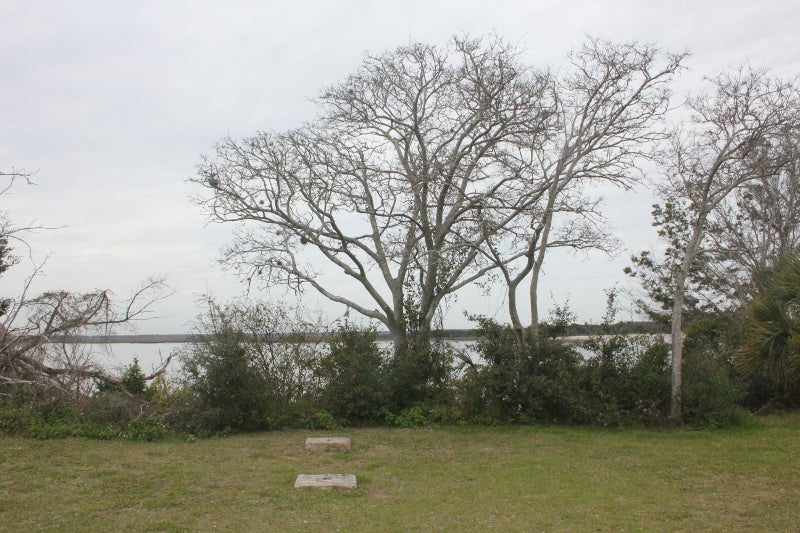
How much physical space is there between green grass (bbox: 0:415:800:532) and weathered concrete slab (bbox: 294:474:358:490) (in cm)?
14

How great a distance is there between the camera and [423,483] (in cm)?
752

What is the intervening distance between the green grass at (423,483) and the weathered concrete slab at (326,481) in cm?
14

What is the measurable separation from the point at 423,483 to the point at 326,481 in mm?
1145

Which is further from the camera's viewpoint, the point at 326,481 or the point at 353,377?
the point at 353,377

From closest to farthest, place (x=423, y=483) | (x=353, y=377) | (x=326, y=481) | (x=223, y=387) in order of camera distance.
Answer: (x=326, y=481) → (x=423, y=483) → (x=223, y=387) → (x=353, y=377)

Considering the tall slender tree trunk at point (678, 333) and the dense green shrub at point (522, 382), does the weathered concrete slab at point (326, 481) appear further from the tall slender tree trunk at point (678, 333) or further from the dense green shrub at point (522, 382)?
the tall slender tree trunk at point (678, 333)

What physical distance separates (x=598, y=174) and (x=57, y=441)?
10.2 metres

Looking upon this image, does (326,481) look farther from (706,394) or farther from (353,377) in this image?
(706,394)

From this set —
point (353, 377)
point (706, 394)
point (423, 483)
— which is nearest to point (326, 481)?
point (423, 483)

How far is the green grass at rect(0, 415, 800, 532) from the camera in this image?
6012 millimetres

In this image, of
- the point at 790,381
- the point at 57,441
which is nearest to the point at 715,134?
the point at 790,381

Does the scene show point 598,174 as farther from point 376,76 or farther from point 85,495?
point 85,495

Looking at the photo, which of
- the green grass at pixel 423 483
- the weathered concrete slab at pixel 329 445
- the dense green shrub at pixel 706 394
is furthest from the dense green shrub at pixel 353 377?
the dense green shrub at pixel 706 394

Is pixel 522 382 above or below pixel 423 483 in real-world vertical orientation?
above
